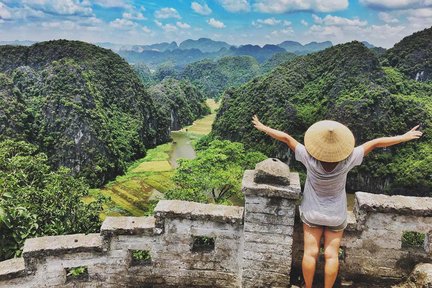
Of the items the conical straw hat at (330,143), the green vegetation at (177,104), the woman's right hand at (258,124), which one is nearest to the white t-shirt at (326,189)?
the conical straw hat at (330,143)

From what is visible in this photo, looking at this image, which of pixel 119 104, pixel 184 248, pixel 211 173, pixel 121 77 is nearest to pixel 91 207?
pixel 211 173

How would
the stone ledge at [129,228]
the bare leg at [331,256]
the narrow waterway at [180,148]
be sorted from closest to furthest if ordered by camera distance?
the bare leg at [331,256] < the stone ledge at [129,228] < the narrow waterway at [180,148]

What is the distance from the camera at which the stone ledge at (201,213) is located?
5.45 meters

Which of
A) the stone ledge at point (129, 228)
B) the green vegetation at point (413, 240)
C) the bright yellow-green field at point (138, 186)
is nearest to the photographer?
the stone ledge at point (129, 228)

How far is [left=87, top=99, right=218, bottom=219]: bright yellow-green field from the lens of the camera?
38.3 m

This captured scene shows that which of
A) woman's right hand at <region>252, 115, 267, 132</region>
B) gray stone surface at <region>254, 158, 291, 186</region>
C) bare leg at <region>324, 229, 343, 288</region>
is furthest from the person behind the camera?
woman's right hand at <region>252, 115, 267, 132</region>

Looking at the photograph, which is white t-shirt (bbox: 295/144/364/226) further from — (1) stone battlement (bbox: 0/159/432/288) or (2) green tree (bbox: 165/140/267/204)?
(2) green tree (bbox: 165/140/267/204)

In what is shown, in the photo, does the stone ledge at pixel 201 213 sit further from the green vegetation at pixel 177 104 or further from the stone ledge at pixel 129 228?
the green vegetation at pixel 177 104

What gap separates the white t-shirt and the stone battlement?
320 mm

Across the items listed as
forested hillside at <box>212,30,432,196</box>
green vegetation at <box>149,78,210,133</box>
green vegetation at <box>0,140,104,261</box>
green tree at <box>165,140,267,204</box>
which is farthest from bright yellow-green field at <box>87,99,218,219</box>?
green vegetation at <box>149,78,210,133</box>

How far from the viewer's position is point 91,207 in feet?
64.6

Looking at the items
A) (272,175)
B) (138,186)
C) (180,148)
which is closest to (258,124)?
(272,175)

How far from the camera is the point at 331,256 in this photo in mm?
4840

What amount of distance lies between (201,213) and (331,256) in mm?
1875
